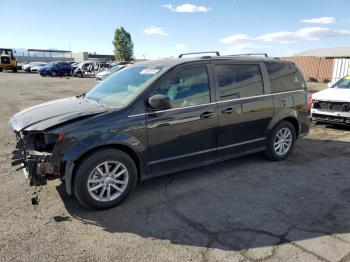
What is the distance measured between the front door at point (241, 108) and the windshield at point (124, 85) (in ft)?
3.41

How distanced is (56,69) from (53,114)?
32.9 meters

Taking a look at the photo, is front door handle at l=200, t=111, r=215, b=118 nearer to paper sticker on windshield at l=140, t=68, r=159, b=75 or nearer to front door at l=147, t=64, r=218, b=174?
front door at l=147, t=64, r=218, b=174

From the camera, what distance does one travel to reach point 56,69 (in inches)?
1358

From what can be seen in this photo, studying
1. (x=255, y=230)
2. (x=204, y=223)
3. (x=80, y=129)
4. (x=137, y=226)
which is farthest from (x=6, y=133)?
(x=255, y=230)

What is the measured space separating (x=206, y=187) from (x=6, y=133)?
5.61 metres

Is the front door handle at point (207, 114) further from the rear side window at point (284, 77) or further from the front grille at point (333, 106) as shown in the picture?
the front grille at point (333, 106)

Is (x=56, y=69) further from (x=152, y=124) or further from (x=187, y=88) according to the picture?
(x=152, y=124)

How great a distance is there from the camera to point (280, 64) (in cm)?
584

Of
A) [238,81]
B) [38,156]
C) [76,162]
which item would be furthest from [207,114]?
[38,156]

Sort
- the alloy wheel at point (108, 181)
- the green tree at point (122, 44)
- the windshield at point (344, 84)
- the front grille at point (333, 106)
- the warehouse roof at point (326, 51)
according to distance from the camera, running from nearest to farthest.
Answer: the alloy wheel at point (108, 181) < the front grille at point (333, 106) < the windshield at point (344, 84) < the warehouse roof at point (326, 51) < the green tree at point (122, 44)

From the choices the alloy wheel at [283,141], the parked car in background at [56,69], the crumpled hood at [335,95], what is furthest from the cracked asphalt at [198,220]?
the parked car in background at [56,69]

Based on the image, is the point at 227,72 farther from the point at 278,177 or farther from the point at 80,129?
the point at 80,129

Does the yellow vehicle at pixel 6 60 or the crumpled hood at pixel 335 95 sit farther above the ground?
the yellow vehicle at pixel 6 60

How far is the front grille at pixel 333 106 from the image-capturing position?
815 centimetres
